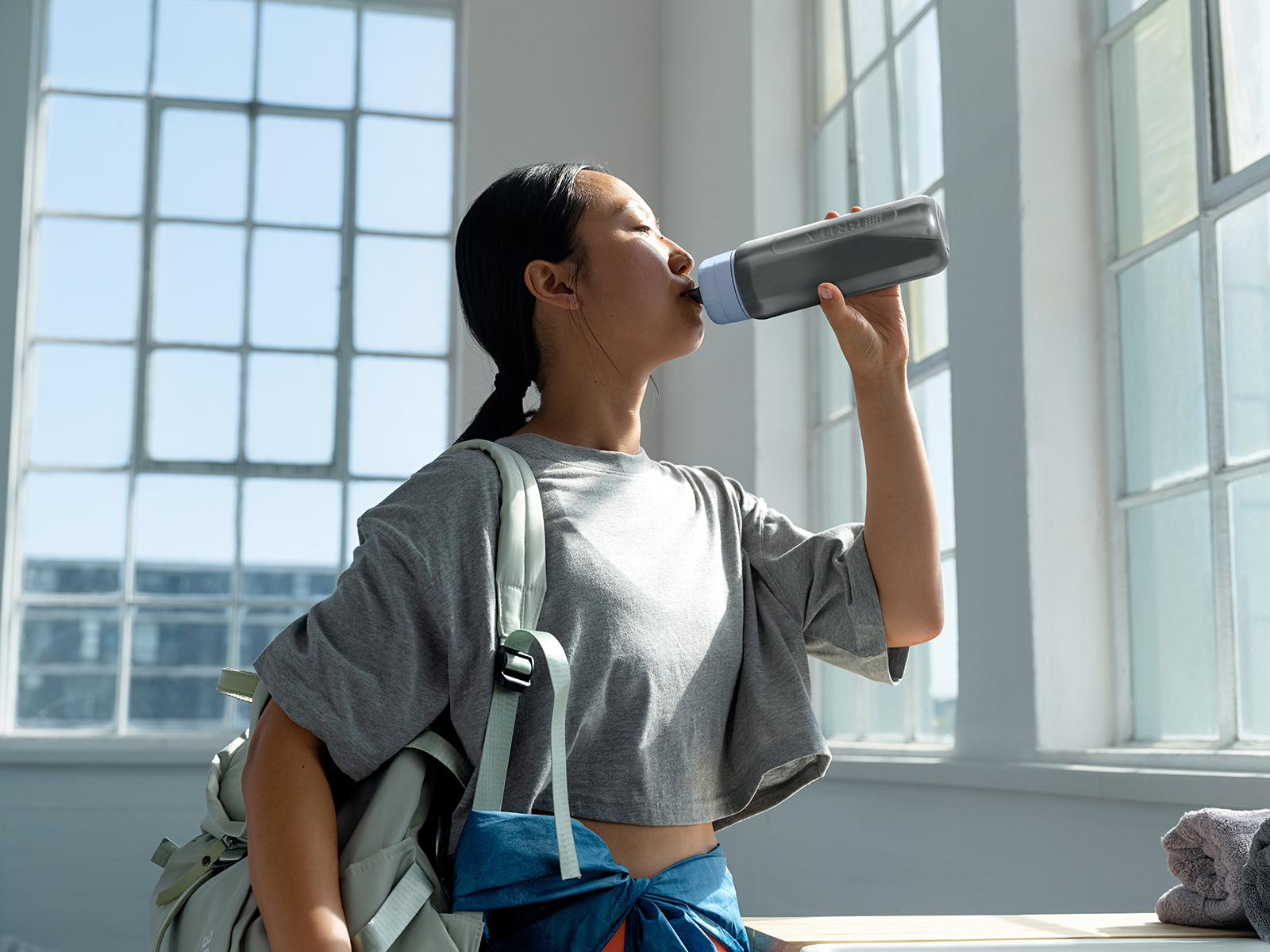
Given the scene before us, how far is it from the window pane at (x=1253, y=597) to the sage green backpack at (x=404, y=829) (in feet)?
3.20

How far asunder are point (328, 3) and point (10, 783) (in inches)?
97.1

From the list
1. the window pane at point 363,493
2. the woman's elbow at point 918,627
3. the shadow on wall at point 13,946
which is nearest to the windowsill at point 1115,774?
the woman's elbow at point 918,627

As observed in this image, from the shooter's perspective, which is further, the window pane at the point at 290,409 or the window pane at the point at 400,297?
the window pane at the point at 400,297

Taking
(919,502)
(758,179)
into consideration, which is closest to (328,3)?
(758,179)

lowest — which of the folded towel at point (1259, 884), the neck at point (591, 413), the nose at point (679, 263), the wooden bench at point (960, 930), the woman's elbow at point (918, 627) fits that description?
the wooden bench at point (960, 930)

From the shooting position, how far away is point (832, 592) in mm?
863

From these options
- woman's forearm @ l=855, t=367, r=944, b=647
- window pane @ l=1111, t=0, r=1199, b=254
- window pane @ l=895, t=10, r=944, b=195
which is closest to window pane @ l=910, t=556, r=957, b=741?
window pane @ l=1111, t=0, r=1199, b=254

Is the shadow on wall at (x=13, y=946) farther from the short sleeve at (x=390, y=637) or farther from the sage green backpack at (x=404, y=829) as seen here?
the short sleeve at (x=390, y=637)

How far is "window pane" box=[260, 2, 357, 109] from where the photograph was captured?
360cm

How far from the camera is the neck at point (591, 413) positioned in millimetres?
919

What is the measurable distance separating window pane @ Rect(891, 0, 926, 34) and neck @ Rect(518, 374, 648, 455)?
1.67 m

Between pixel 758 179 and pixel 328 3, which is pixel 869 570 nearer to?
pixel 758 179

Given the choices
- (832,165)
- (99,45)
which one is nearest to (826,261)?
(832,165)

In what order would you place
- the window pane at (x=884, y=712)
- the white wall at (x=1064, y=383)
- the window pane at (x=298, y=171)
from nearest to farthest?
the white wall at (x=1064, y=383)
the window pane at (x=884, y=712)
the window pane at (x=298, y=171)
